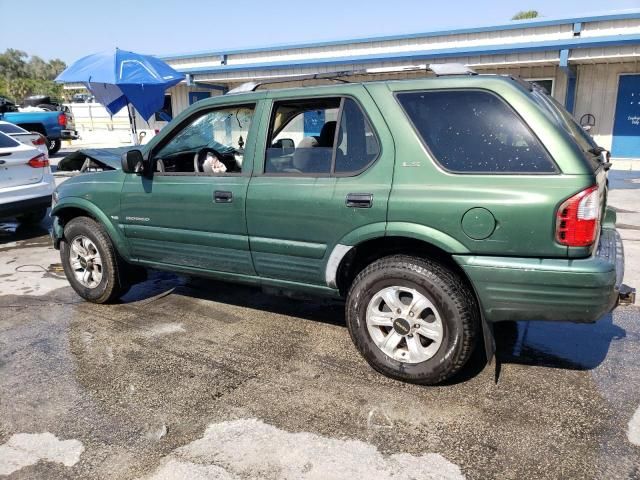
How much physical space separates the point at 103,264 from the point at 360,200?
2564mm

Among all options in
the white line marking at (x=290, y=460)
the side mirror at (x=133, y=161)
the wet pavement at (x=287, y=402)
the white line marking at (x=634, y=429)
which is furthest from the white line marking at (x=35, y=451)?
the white line marking at (x=634, y=429)

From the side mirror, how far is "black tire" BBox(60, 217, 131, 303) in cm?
79

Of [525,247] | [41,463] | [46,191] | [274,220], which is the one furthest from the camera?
[46,191]

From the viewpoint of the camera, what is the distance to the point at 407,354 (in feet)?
10.1

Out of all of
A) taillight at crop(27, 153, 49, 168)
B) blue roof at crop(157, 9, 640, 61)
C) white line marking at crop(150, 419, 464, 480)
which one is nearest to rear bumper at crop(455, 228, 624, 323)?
white line marking at crop(150, 419, 464, 480)

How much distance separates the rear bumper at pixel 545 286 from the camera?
2586 millimetres

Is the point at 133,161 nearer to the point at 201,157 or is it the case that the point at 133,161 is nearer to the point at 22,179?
the point at 201,157

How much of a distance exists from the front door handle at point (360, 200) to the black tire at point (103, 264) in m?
2.38

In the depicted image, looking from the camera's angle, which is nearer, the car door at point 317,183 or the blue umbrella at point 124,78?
the car door at point 317,183

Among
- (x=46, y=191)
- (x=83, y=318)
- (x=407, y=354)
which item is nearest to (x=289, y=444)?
(x=407, y=354)

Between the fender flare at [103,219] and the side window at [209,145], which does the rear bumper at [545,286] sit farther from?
the fender flare at [103,219]

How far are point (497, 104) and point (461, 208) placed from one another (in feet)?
2.00

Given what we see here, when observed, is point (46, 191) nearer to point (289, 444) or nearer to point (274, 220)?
point (274, 220)

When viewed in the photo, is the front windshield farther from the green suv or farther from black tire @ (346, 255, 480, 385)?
black tire @ (346, 255, 480, 385)
